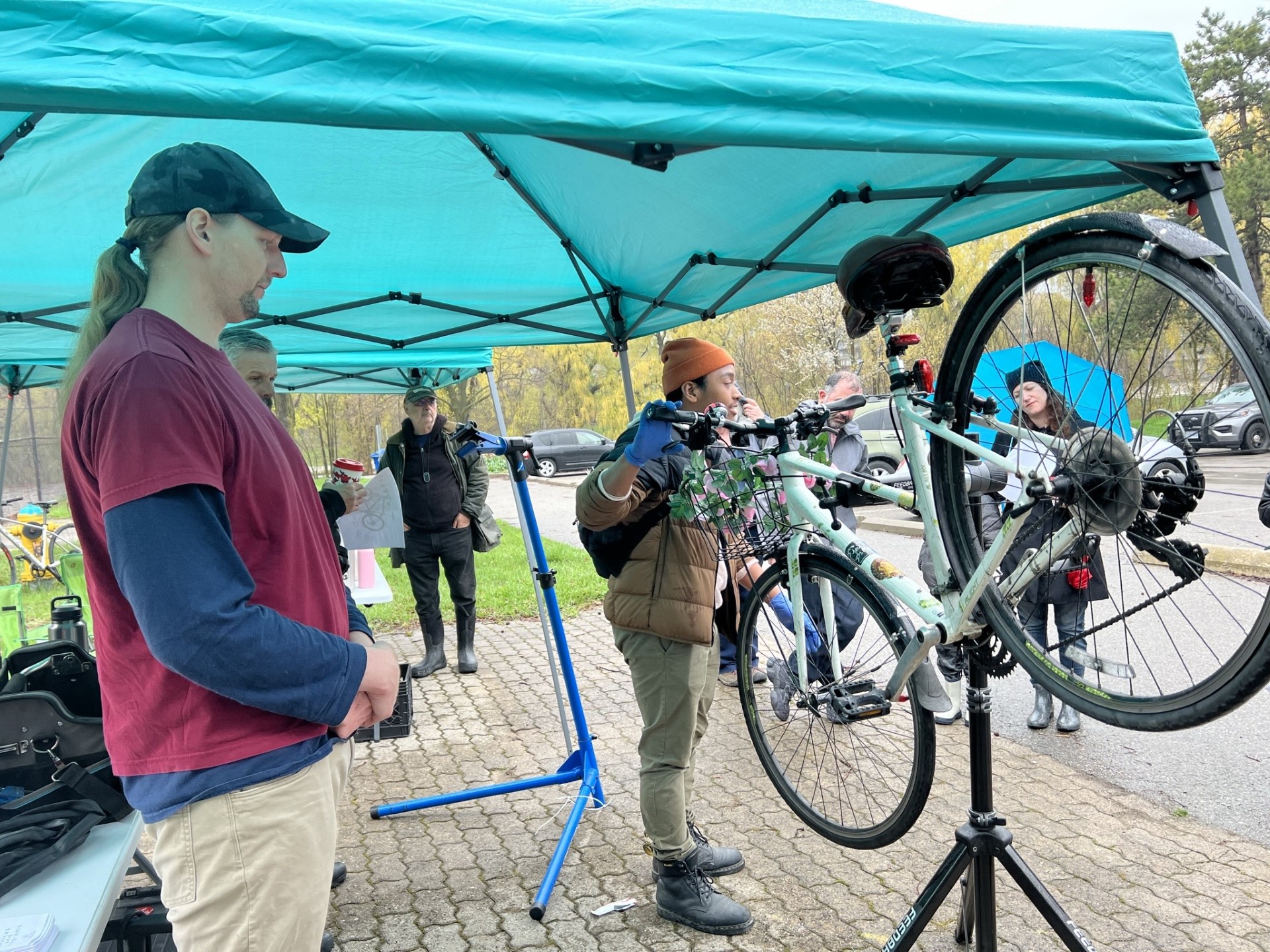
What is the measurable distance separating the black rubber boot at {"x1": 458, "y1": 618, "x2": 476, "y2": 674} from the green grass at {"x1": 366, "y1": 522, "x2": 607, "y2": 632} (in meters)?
0.84

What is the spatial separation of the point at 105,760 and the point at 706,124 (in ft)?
7.33

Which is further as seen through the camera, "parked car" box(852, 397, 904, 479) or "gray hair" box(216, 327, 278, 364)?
"parked car" box(852, 397, 904, 479)

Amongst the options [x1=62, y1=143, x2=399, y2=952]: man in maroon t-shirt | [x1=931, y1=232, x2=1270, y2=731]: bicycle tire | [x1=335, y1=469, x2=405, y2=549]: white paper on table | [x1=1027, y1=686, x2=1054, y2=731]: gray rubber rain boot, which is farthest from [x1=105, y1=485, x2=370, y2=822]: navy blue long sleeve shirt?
[x1=1027, y1=686, x2=1054, y2=731]: gray rubber rain boot

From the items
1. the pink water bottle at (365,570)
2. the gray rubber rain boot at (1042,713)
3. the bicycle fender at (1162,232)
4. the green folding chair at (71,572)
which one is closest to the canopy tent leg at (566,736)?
the bicycle fender at (1162,232)

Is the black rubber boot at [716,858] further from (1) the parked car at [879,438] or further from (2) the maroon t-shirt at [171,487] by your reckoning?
(1) the parked car at [879,438]

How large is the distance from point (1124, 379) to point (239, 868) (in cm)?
193

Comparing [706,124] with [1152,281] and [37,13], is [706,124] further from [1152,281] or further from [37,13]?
[37,13]

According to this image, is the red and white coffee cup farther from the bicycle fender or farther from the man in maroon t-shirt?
the bicycle fender

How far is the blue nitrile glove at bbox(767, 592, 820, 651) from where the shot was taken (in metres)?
2.96

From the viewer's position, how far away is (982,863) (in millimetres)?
2291

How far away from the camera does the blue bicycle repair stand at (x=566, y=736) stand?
322 cm

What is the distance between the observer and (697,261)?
391 cm

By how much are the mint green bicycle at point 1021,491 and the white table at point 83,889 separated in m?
1.69

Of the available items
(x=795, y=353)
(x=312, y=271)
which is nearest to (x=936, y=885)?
(x=312, y=271)
